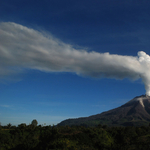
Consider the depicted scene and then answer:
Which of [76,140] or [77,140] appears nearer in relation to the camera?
[76,140]

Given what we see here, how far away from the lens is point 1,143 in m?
113

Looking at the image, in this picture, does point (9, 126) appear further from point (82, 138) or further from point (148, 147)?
point (148, 147)

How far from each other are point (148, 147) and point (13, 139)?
285ft

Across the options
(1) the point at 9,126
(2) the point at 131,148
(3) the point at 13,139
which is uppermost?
(1) the point at 9,126

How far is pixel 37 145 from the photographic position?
107562 millimetres

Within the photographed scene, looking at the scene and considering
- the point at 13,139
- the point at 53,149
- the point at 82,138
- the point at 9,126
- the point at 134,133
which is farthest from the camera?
the point at 9,126

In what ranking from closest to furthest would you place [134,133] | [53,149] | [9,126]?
1. [53,149]
2. [134,133]
3. [9,126]

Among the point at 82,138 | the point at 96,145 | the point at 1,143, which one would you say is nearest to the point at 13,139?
the point at 1,143

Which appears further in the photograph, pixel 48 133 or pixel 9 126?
pixel 9 126

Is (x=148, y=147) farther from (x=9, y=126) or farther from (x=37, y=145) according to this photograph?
(x=9, y=126)

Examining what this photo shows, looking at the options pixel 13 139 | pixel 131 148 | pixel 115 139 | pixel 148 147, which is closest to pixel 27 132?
pixel 13 139

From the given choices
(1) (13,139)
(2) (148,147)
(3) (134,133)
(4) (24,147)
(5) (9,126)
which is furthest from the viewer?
(5) (9,126)

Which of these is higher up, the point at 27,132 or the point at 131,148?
the point at 27,132

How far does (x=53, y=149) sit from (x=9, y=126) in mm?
101591
